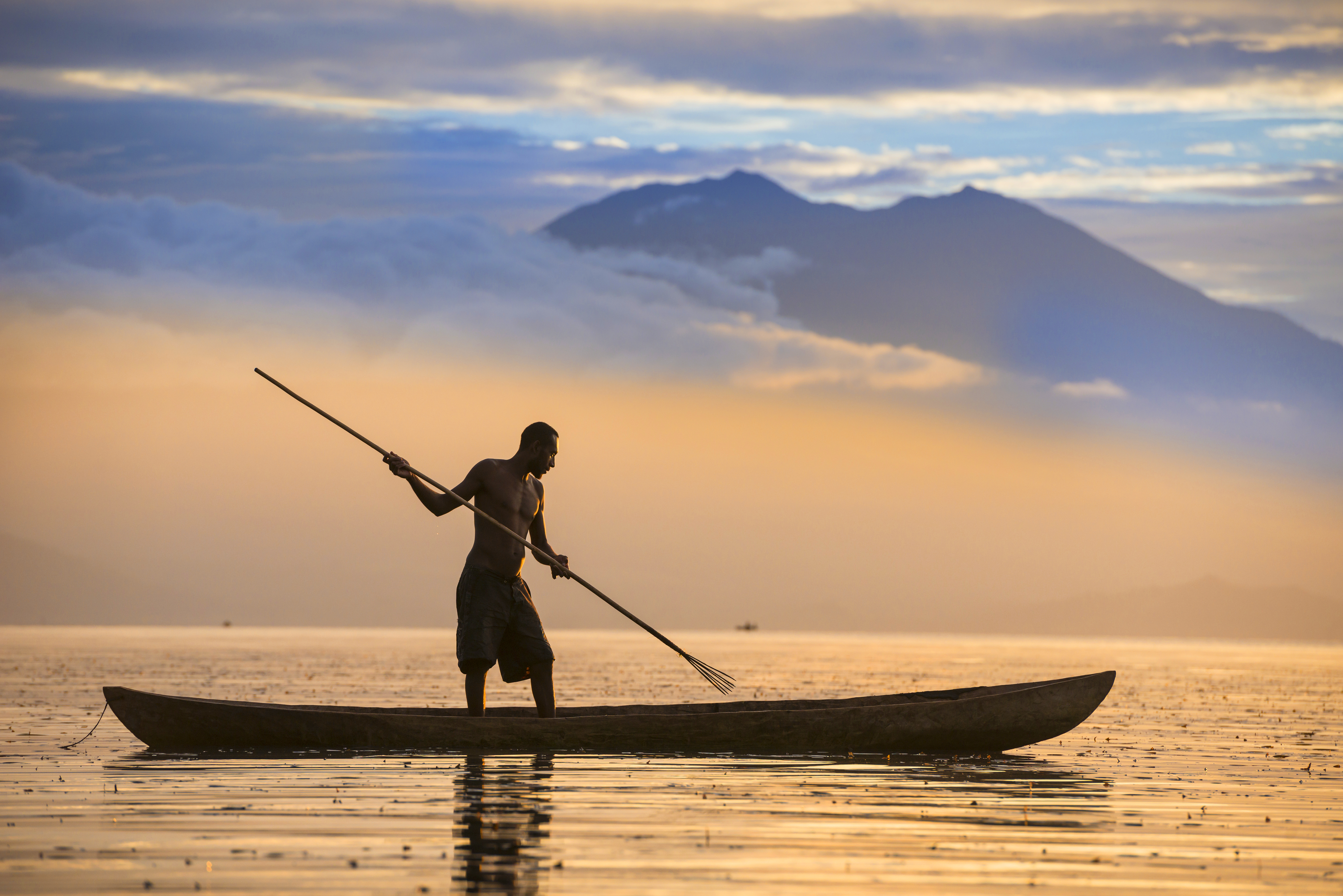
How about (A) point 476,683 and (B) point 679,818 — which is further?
(A) point 476,683

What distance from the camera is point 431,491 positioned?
48.2 feet

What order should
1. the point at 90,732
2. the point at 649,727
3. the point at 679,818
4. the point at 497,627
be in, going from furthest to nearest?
the point at 90,732, the point at 497,627, the point at 649,727, the point at 679,818

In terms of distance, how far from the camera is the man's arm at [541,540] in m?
15.1

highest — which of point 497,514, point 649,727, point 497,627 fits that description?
point 497,514

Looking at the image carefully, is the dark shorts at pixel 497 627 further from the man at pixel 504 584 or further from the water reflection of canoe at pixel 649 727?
the water reflection of canoe at pixel 649 727

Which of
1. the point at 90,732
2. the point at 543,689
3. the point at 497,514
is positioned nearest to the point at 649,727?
the point at 543,689

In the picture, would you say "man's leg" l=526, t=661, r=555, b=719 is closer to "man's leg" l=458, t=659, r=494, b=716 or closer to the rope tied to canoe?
"man's leg" l=458, t=659, r=494, b=716

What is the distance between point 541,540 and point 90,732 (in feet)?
17.9

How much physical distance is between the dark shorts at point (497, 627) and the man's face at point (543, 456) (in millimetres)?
1098

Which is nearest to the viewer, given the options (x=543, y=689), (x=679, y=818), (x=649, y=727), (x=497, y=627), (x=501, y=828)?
(x=501, y=828)

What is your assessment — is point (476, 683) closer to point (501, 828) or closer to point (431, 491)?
point (431, 491)

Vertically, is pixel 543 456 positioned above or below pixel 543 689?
above

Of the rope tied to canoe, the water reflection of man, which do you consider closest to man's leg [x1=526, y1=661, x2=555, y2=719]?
the water reflection of man

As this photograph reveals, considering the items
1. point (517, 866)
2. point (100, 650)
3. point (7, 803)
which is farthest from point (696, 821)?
point (100, 650)
